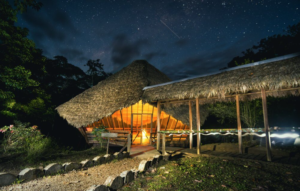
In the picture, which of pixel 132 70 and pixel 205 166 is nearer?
pixel 205 166

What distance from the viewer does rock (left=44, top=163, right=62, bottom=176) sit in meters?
3.53

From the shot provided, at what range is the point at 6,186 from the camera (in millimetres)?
2930

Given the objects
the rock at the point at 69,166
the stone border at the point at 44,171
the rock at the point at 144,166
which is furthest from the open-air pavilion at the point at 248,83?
the rock at the point at 69,166

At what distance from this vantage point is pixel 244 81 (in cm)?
480

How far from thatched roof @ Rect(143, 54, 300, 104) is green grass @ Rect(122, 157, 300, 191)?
2106 millimetres

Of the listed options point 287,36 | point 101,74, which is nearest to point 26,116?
point 101,74

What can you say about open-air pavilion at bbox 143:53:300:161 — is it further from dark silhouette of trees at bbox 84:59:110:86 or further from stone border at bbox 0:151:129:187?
dark silhouette of trees at bbox 84:59:110:86

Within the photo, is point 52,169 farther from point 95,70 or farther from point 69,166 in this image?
point 95,70

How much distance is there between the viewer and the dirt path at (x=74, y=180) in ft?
9.50

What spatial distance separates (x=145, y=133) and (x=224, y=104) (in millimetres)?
5477

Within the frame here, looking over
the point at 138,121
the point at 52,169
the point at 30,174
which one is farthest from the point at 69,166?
the point at 138,121

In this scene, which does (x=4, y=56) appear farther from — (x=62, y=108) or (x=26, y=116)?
(x=26, y=116)

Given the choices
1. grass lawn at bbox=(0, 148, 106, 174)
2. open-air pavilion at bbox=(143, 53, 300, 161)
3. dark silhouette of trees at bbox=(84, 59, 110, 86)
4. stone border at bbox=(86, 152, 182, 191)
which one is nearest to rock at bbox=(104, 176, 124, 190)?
stone border at bbox=(86, 152, 182, 191)

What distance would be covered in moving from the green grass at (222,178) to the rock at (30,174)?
2018 mm
